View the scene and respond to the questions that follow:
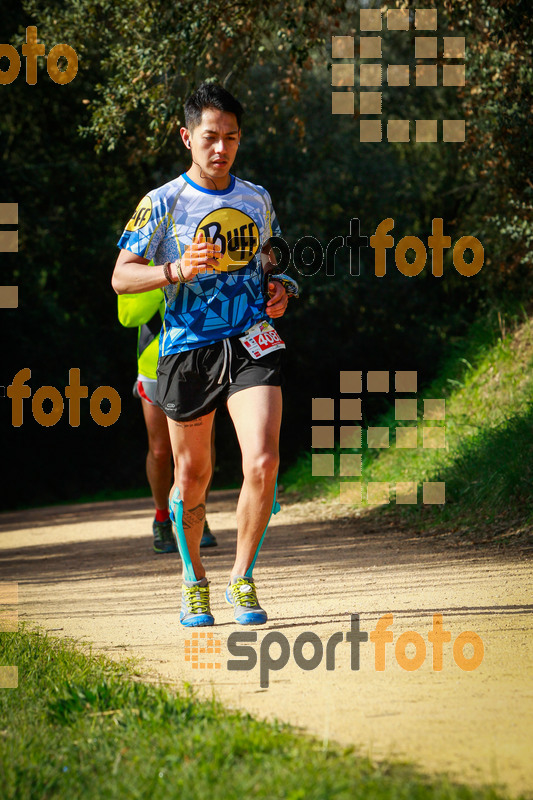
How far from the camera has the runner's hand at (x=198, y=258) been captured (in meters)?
3.90

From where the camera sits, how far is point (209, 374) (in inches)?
167

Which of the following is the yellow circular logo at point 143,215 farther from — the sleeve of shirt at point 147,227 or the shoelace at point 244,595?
the shoelace at point 244,595

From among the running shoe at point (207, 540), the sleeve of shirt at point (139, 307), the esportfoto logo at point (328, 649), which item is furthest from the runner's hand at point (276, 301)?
the running shoe at point (207, 540)

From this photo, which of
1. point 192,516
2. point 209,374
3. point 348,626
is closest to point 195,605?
point 192,516

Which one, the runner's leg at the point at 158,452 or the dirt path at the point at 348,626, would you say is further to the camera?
the runner's leg at the point at 158,452

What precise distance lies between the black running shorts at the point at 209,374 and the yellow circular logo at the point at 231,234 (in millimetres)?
347

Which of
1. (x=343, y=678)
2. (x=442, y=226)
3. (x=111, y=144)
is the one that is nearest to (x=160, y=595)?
(x=343, y=678)

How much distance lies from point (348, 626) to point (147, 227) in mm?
1959

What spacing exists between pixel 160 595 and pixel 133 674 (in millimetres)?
1863

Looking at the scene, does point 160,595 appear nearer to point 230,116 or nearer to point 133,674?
point 133,674

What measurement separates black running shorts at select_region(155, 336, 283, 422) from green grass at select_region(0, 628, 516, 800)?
140 cm

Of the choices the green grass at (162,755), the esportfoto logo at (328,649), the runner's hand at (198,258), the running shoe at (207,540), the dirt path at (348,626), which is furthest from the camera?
the running shoe at (207,540)

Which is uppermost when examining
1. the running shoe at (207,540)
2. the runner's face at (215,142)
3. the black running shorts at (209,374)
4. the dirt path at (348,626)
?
the runner's face at (215,142)

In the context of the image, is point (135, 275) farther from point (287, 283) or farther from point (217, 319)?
point (287, 283)
